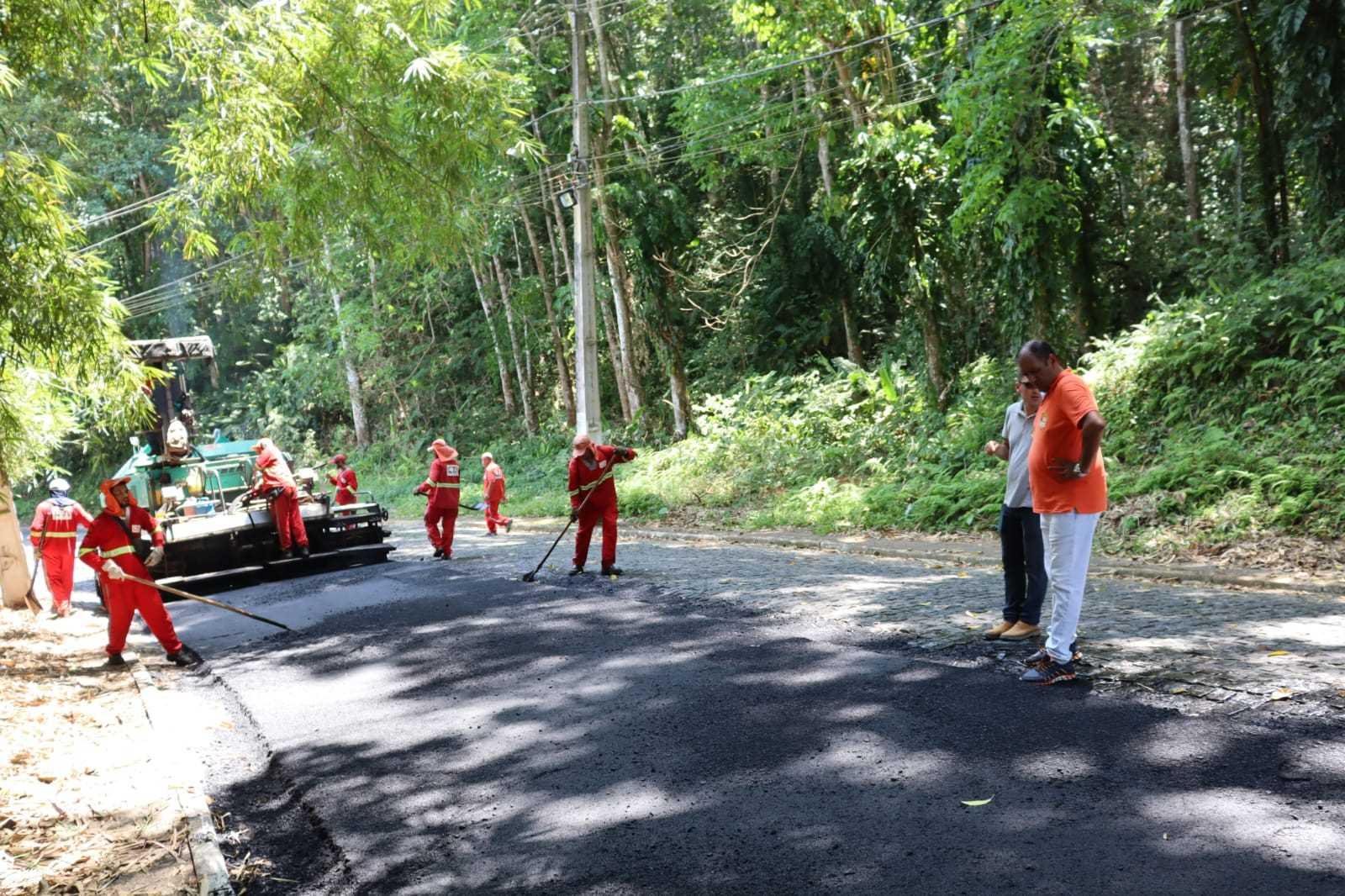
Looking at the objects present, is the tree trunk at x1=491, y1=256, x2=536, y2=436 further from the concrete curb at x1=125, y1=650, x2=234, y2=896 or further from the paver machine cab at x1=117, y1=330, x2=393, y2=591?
the concrete curb at x1=125, y1=650, x2=234, y2=896

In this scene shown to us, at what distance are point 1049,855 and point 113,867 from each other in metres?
4.26

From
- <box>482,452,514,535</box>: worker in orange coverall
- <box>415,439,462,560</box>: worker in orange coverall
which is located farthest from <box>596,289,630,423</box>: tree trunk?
<box>415,439,462,560</box>: worker in orange coverall

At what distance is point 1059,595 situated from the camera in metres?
6.48

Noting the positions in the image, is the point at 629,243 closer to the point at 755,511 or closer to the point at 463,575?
the point at 755,511

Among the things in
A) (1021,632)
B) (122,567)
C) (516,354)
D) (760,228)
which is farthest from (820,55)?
(516,354)

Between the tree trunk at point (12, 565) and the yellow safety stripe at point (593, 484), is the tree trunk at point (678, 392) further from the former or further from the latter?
the tree trunk at point (12, 565)

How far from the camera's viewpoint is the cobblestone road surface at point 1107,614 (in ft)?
20.9

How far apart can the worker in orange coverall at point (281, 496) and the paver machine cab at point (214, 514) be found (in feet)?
0.66

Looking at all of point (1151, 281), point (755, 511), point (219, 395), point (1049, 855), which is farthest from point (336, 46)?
point (219, 395)

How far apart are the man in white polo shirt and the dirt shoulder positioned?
209 inches

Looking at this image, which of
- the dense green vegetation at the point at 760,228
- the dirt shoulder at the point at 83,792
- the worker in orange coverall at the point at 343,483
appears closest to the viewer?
the dirt shoulder at the point at 83,792

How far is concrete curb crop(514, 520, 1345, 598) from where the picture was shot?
948 cm

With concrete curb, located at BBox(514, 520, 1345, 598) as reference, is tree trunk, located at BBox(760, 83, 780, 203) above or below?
above

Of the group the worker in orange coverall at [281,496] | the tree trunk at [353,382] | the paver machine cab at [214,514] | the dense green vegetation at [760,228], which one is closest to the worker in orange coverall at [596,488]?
the dense green vegetation at [760,228]
